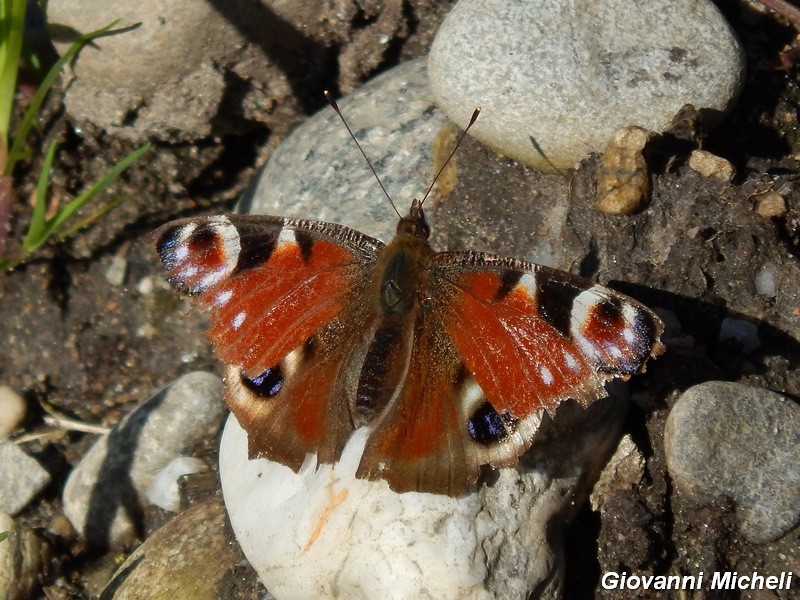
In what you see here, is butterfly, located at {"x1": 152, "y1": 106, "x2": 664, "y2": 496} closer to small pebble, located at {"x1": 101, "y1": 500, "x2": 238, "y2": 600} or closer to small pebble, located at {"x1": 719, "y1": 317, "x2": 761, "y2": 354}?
small pebble, located at {"x1": 101, "y1": 500, "x2": 238, "y2": 600}

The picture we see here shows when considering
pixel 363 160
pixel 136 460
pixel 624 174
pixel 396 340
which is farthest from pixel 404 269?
pixel 136 460

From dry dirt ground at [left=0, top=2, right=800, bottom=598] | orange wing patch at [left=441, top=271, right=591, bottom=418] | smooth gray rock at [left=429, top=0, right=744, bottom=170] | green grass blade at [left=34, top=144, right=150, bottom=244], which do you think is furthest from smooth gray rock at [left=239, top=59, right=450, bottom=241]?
orange wing patch at [left=441, top=271, right=591, bottom=418]

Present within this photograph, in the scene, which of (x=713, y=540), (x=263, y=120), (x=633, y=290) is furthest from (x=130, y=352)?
(x=713, y=540)

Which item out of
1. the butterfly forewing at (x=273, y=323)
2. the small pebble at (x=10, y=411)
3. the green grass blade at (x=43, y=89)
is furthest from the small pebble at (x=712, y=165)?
the small pebble at (x=10, y=411)

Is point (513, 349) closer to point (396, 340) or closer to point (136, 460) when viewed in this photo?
point (396, 340)

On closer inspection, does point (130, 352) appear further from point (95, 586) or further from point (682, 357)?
point (682, 357)
